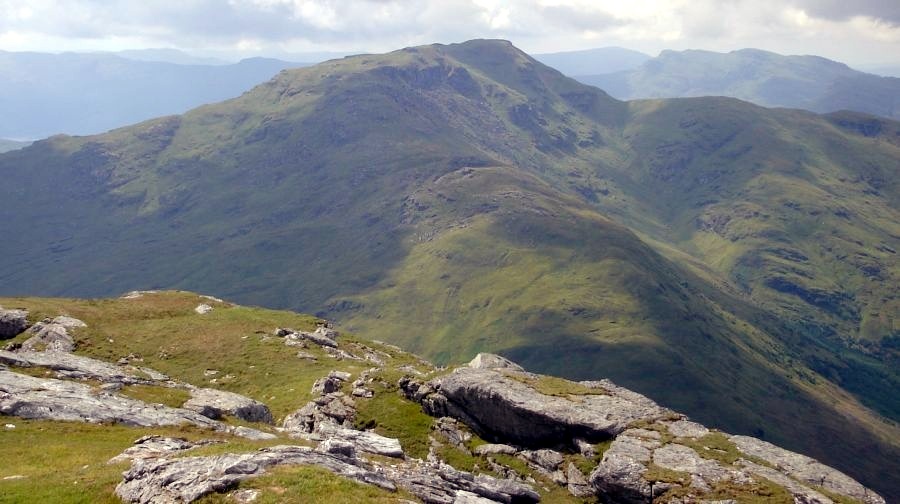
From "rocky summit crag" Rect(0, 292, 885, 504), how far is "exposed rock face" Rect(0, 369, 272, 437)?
170 mm

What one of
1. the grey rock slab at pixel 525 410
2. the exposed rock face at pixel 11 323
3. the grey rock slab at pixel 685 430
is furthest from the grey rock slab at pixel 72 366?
the grey rock slab at pixel 685 430

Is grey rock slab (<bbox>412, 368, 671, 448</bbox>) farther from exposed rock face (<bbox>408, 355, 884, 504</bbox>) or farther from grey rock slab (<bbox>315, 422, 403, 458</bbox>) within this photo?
grey rock slab (<bbox>315, 422, 403, 458</bbox>)

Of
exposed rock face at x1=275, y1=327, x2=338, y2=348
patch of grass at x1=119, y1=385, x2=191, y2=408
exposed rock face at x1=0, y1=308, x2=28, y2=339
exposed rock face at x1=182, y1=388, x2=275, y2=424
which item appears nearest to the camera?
exposed rock face at x1=182, y1=388, x2=275, y2=424

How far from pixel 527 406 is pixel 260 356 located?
36983 mm

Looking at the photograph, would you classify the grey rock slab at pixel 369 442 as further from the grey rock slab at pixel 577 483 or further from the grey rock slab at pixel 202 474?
the grey rock slab at pixel 577 483

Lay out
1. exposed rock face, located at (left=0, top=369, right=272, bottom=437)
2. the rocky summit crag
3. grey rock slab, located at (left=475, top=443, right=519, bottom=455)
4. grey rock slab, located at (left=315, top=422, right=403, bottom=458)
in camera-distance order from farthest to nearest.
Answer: grey rock slab, located at (left=475, top=443, right=519, bottom=455) → grey rock slab, located at (left=315, top=422, right=403, bottom=458) → exposed rock face, located at (left=0, top=369, right=272, bottom=437) → the rocky summit crag

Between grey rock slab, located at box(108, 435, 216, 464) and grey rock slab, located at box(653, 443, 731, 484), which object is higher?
grey rock slab, located at box(108, 435, 216, 464)

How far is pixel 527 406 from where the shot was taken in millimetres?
60031

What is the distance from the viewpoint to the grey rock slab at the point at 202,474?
95.0 feet

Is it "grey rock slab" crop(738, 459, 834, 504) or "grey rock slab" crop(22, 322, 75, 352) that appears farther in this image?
"grey rock slab" crop(22, 322, 75, 352)

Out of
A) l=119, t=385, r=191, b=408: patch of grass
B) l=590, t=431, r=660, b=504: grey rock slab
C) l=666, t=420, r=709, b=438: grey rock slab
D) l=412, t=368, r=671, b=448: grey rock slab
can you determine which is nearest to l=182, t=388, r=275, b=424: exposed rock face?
l=119, t=385, r=191, b=408: patch of grass

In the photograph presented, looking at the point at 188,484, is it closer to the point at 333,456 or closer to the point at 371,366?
the point at 333,456

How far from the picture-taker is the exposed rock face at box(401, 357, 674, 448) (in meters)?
58.6

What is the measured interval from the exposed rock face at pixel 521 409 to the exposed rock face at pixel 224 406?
16.5 m
